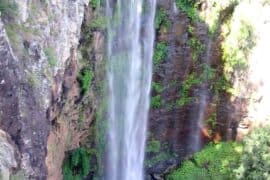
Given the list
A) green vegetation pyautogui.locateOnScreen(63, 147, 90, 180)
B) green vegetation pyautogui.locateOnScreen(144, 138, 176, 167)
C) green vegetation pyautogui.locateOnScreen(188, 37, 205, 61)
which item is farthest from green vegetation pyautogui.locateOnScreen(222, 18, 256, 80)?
green vegetation pyautogui.locateOnScreen(63, 147, 90, 180)

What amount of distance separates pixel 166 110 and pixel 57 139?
5.50m

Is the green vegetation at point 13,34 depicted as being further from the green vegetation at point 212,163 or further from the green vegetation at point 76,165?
the green vegetation at point 212,163

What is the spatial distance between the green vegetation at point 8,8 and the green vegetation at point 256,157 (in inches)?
292

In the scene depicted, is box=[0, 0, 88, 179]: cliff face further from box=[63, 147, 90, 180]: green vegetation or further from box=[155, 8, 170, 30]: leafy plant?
box=[155, 8, 170, 30]: leafy plant

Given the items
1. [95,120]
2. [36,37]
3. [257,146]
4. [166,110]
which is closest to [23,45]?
[36,37]

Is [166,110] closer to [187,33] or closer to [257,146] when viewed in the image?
[187,33]

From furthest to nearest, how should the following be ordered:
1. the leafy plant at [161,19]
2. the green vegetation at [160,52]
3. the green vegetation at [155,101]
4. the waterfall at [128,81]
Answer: the green vegetation at [155,101] < the green vegetation at [160,52] < the leafy plant at [161,19] < the waterfall at [128,81]

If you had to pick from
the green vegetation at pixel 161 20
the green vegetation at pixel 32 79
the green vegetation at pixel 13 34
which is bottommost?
the green vegetation at pixel 32 79

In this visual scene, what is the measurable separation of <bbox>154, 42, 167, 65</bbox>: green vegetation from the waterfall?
24cm

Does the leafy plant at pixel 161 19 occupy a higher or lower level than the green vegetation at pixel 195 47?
higher

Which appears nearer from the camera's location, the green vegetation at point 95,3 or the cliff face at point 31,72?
the cliff face at point 31,72

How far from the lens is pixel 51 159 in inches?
457

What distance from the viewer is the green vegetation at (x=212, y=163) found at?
1580 centimetres

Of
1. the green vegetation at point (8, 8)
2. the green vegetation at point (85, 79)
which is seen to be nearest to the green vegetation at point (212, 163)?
the green vegetation at point (85, 79)
